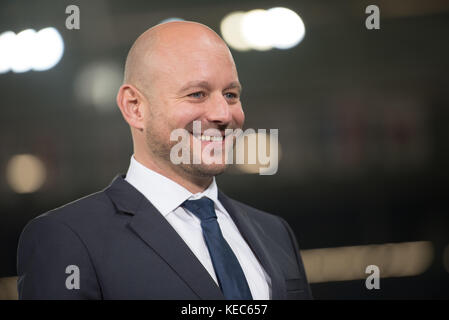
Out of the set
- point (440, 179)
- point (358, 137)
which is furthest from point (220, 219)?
point (440, 179)

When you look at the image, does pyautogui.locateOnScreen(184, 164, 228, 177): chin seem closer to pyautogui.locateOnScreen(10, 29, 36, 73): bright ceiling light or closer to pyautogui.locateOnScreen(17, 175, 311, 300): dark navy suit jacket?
pyautogui.locateOnScreen(17, 175, 311, 300): dark navy suit jacket

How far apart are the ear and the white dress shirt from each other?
4.6 inches

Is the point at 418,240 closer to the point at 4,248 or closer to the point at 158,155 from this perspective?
the point at 4,248

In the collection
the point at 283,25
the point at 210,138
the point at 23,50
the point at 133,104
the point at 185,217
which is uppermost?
the point at 283,25

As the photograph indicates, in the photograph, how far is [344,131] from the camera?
13.8ft

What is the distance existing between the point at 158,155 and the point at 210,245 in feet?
0.97

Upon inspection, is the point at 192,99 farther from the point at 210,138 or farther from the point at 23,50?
the point at 23,50

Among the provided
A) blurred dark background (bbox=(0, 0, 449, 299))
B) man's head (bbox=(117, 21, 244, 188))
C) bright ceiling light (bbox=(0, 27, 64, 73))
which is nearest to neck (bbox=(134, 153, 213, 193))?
man's head (bbox=(117, 21, 244, 188))

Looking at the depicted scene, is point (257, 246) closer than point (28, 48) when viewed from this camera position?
Yes

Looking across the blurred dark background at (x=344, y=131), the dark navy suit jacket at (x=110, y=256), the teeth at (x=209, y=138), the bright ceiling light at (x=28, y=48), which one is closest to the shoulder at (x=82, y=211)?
the dark navy suit jacket at (x=110, y=256)

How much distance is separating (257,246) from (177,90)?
1.70ft

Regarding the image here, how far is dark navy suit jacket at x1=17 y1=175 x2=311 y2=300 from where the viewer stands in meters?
1.38

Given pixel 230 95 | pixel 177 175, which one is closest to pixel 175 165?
pixel 177 175

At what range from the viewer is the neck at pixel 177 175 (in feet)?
5.28
